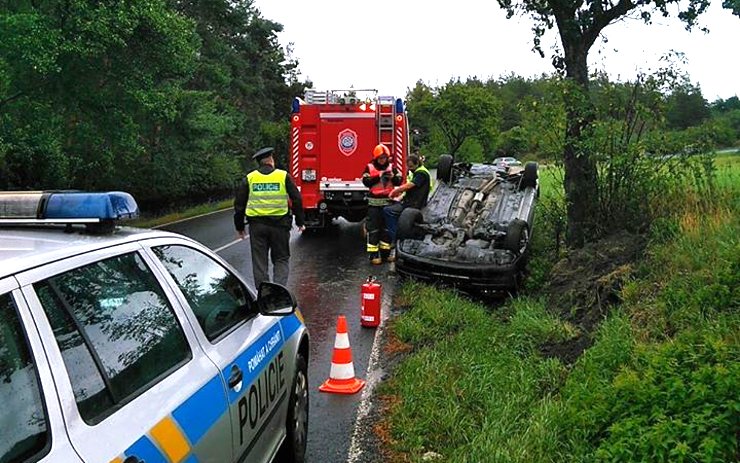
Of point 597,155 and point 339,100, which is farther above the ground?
point 339,100

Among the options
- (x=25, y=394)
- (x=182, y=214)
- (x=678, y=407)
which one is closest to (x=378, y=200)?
(x=678, y=407)

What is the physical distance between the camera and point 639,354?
4520 mm

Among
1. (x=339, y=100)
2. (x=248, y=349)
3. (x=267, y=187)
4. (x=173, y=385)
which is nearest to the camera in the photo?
(x=173, y=385)

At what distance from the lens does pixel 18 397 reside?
6.04 feet

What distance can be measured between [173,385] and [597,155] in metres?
7.61

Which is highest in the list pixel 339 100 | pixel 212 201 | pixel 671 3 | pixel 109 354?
pixel 671 3

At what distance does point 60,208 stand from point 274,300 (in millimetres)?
1366

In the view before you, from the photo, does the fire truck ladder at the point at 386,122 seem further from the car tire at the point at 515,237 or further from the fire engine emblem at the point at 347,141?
the car tire at the point at 515,237

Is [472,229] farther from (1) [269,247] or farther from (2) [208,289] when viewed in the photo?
(2) [208,289]

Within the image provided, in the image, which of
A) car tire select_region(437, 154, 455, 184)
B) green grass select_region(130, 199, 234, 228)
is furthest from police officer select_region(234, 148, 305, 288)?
green grass select_region(130, 199, 234, 228)

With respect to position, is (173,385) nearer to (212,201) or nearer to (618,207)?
(618,207)

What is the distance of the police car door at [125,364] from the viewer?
6.54ft

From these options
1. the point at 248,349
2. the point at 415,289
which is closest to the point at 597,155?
the point at 415,289

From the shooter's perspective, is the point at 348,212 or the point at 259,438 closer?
the point at 259,438
